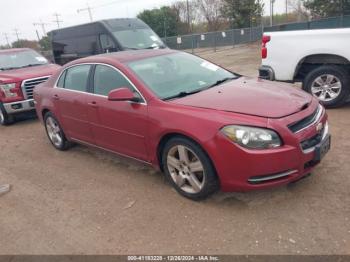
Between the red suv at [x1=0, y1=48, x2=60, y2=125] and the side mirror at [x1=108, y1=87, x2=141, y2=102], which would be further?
the red suv at [x1=0, y1=48, x2=60, y2=125]

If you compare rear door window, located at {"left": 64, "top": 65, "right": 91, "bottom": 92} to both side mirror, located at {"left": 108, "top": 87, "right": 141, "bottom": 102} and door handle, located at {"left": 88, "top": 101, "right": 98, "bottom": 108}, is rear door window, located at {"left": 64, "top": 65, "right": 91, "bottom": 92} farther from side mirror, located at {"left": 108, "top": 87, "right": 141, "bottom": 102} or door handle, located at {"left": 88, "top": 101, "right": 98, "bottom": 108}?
side mirror, located at {"left": 108, "top": 87, "right": 141, "bottom": 102}

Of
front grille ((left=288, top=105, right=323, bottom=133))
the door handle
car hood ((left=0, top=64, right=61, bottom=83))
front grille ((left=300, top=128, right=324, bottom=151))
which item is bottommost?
front grille ((left=300, top=128, right=324, bottom=151))

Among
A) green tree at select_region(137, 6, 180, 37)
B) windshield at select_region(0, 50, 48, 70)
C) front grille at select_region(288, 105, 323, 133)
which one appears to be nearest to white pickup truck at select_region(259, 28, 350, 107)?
front grille at select_region(288, 105, 323, 133)

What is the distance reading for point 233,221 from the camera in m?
3.30

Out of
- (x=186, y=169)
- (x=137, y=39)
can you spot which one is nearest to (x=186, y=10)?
(x=137, y=39)

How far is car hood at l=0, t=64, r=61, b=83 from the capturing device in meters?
7.78

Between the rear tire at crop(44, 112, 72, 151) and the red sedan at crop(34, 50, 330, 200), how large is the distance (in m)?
0.55

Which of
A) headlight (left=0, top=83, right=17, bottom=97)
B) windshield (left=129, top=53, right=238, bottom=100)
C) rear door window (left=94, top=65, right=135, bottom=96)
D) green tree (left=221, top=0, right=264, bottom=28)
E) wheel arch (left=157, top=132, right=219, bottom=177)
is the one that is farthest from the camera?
green tree (left=221, top=0, right=264, bottom=28)

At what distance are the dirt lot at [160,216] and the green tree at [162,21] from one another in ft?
151

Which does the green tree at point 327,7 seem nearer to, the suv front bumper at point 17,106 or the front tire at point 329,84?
the front tire at point 329,84

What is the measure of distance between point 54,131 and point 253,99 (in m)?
3.66

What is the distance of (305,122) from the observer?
3375 mm

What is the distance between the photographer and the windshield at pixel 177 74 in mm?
4012

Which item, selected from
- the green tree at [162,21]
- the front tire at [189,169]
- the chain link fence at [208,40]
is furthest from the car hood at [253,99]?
the green tree at [162,21]
